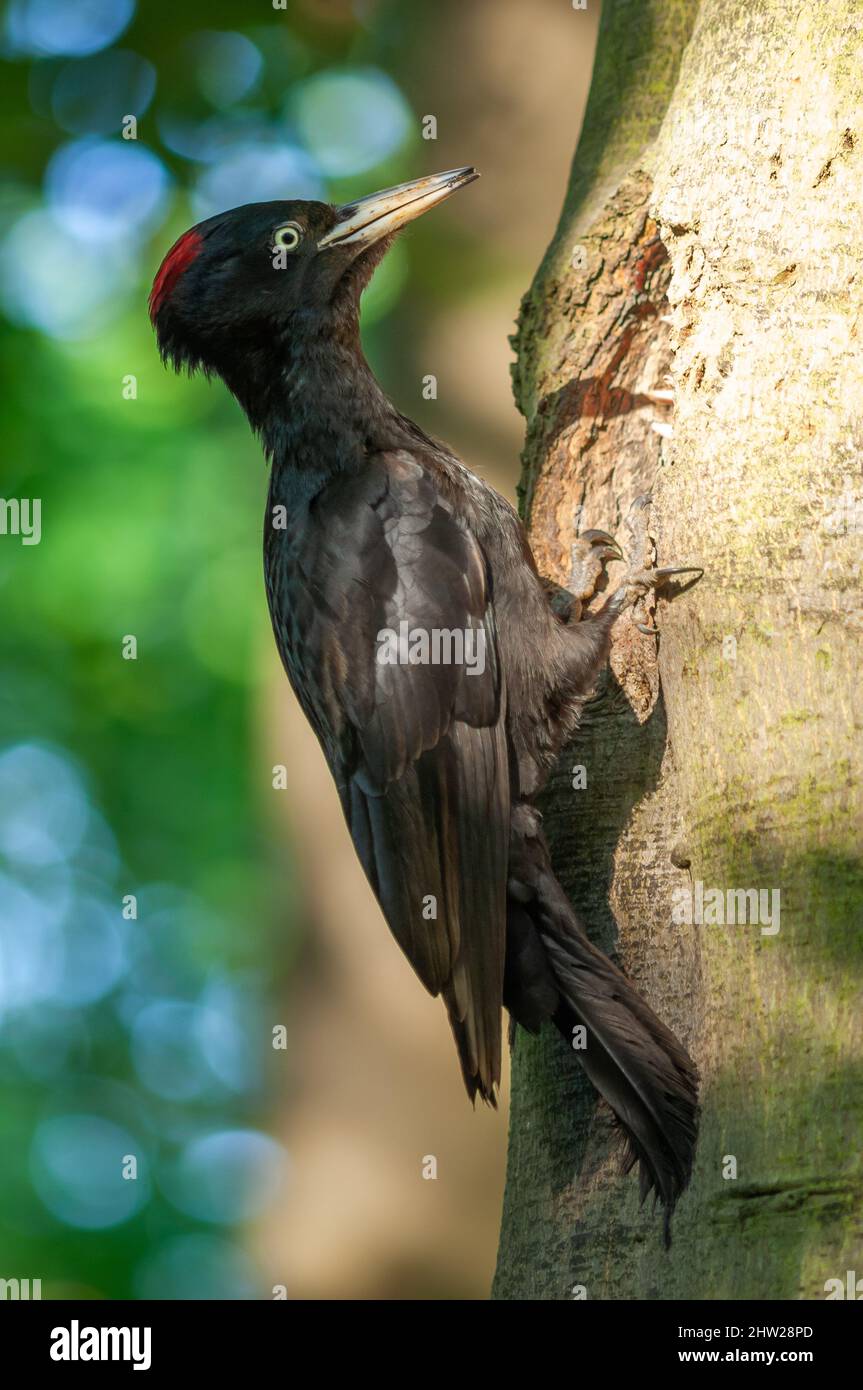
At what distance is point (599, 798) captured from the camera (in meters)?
3.23

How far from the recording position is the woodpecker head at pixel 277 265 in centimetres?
377

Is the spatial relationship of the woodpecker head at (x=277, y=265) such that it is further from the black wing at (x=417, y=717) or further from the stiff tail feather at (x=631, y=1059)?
the stiff tail feather at (x=631, y=1059)

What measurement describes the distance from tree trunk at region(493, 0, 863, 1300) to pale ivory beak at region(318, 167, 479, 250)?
0.45 metres

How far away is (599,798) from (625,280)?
132 centimetres

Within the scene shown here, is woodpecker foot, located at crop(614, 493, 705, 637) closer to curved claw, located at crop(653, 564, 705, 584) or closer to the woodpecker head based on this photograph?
curved claw, located at crop(653, 564, 705, 584)

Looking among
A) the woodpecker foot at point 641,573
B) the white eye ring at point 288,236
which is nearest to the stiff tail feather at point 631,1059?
the woodpecker foot at point 641,573

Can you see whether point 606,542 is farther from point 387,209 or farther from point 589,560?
point 387,209

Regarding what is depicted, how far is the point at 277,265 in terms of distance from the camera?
12.4 feet

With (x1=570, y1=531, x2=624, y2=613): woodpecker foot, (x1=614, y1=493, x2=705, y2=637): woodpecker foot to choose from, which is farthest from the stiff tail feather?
(x1=570, y1=531, x2=624, y2=613): woodpecker foot

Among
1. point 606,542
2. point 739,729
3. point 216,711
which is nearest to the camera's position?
point 739,729

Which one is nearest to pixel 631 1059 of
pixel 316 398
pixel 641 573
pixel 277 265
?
pixel 641 573

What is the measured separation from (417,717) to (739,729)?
0.91 m

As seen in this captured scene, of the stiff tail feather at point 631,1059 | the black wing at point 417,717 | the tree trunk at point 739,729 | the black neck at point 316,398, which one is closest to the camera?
the tree trunk at point 739,729

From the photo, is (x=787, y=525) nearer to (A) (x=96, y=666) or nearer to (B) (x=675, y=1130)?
(B) (x=675, y=1130)
